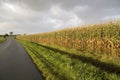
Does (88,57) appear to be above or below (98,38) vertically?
below

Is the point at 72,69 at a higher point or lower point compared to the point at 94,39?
lower

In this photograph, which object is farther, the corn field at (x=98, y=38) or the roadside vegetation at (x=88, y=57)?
the corn field at (x=98, y=38)

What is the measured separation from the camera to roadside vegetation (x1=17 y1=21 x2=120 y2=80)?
9397mm

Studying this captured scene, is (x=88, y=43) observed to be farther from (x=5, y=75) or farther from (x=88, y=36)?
(x=5, y=75)

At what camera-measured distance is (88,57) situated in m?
15.2

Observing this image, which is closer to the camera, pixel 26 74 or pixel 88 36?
pixel 26 74

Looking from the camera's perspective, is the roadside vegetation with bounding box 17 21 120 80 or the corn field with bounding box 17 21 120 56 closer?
the roadside vegetation with bounding box 17 21 120 80

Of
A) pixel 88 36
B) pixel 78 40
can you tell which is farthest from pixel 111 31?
pixel 78 40

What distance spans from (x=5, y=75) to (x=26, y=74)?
105 cm

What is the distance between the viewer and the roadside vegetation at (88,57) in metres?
9.40

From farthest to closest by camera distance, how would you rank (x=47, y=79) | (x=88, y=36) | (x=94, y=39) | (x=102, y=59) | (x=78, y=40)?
(x=78, y=40), (x=88, y=36), (x=94, y=39), (x=102, y=59), (x=47, y=79)

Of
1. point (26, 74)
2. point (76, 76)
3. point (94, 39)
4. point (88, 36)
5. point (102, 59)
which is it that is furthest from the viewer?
point (88, 36)

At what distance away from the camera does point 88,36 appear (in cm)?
1916

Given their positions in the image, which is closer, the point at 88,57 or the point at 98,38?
the point at 88,57
